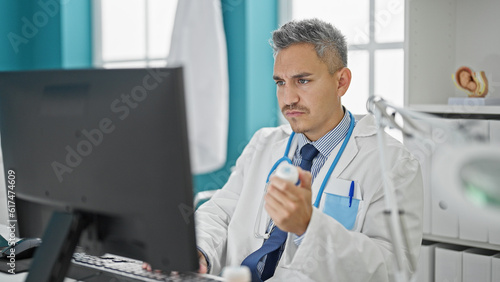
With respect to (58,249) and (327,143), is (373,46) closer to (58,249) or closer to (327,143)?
(327,143)

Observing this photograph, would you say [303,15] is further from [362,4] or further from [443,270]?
[443,270]

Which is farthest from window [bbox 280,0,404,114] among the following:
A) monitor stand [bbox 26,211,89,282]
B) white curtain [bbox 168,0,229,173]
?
monitor stand [bbox 26,211,89,282]

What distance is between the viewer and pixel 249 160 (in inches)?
80.8

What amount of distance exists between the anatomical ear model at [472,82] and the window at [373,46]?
0.45 m

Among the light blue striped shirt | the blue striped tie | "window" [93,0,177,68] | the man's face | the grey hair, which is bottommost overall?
the blue striped tie

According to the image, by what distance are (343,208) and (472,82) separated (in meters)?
0.89

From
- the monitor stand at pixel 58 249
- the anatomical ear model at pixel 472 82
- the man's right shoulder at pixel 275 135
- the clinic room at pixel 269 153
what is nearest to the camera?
the clinic room at pixel 269 153

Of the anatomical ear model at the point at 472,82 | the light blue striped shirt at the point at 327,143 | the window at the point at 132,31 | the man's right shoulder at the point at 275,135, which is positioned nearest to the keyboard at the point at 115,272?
the light blue striped shirt at the point at 327,143

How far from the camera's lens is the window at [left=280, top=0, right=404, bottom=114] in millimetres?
2705

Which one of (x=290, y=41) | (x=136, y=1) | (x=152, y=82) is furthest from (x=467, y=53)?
(x=136, y=1)

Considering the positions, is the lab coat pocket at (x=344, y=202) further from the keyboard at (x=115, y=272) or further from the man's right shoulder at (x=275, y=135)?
the keyboard at (x=115, y=272)

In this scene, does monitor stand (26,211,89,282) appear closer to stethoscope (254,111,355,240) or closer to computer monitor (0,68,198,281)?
computer monitor (0,68,198,281)

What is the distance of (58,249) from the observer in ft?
3.81

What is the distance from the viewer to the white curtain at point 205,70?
289cm
